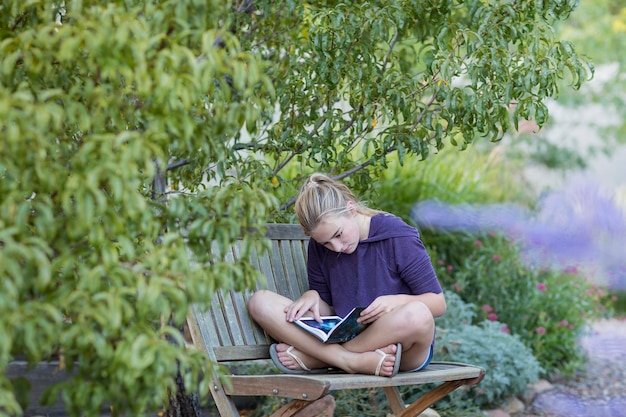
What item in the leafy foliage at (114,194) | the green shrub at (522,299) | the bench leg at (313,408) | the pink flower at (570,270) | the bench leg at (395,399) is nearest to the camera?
the leafy foliage at (114,194)

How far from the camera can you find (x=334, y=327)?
9.71 feet

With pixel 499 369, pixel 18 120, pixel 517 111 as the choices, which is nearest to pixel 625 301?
pixel 499 369

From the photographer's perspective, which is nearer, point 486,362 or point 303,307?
point 303,307

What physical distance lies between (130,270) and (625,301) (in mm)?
6006

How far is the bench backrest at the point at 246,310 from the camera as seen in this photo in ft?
10.4

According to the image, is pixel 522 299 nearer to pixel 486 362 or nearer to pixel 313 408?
pixel 486 362

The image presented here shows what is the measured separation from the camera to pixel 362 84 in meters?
3.50

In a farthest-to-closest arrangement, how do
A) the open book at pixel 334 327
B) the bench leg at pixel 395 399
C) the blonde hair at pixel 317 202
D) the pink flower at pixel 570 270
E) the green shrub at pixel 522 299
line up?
the pink flower at pixel 570 270, the green shrub at pixel 522 299, the bench leg at pixel 395 399, the blonde hair at pixel 317 202, the open book at pixel 334 327

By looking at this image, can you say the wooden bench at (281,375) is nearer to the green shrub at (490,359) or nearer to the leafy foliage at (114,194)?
the leafy foliage at (114,194)

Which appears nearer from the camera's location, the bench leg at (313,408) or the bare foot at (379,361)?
the bench leg at (313,408)

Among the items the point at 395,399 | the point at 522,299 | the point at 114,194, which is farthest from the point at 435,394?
the point at 522,299

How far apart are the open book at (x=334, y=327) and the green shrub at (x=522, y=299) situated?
7.51ft

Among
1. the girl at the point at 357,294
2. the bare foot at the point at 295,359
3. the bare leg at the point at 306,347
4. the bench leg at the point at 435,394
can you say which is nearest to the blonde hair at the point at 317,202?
the girl at the point at 357,294

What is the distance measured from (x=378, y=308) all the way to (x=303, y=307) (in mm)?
317
